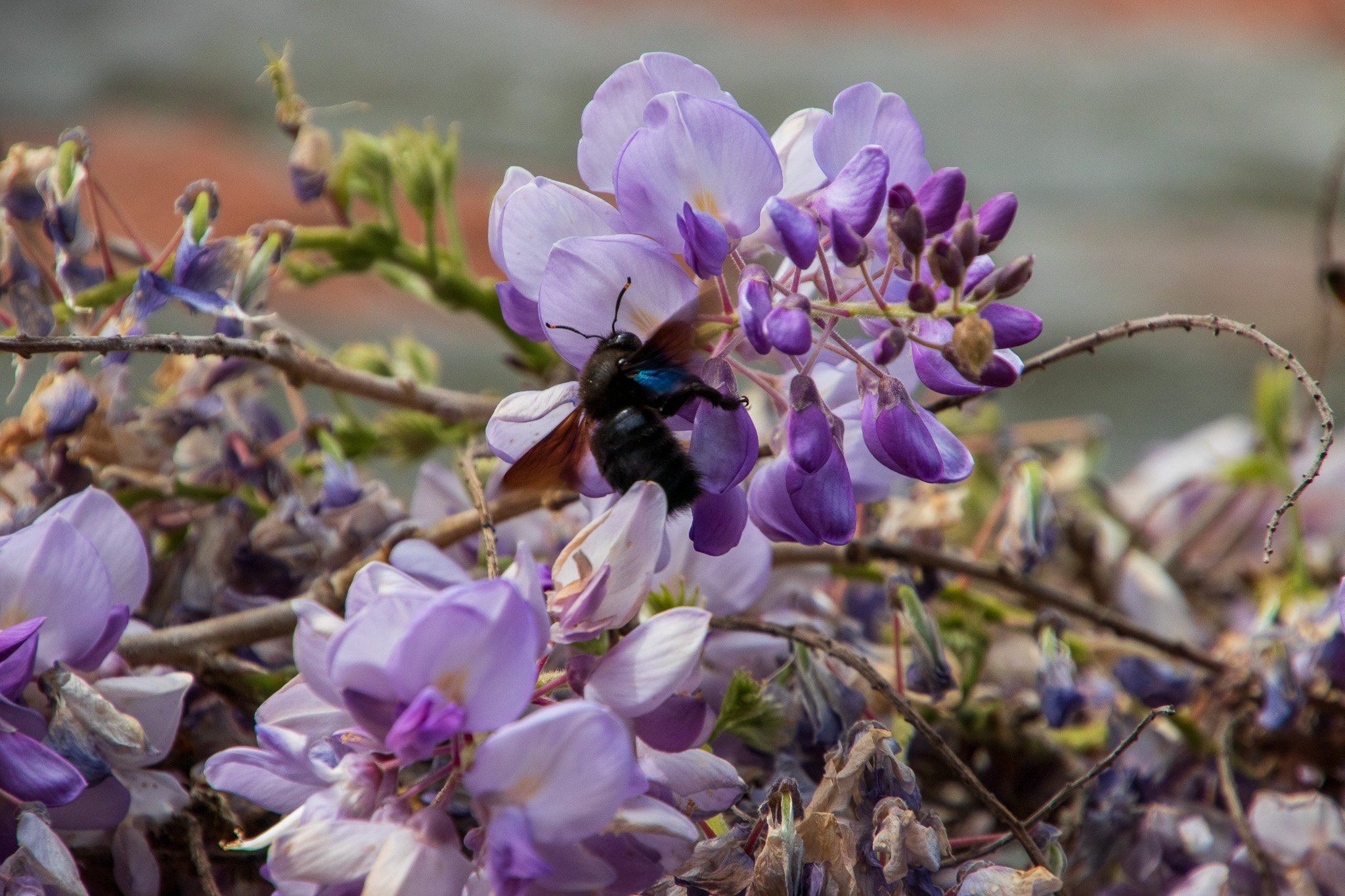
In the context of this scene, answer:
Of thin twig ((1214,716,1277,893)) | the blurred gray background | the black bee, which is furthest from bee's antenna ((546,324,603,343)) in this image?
the blurred gray background

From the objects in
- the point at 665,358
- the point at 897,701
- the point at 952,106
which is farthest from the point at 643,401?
the point at 952,106

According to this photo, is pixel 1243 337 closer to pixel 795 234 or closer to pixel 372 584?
pixel 795 234

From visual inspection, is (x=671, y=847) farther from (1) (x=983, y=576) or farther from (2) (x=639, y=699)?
(1) (x=983, y=576)

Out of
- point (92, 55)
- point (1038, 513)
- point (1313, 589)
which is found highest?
point (92, 55)

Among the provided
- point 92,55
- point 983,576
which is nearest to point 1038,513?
point 983,576

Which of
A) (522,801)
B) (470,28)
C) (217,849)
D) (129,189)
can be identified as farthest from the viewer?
(470,28)

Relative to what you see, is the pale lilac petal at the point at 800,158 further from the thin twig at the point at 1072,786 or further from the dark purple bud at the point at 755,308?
the thin twig at the point at 1072,786

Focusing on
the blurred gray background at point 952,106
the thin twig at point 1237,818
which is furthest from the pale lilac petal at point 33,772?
the blurred gray background at point 952,106

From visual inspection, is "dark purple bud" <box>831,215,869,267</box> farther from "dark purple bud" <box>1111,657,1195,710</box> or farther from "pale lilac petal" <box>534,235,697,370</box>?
"dark purple bud" <box>1111,657,1195,710</box>
